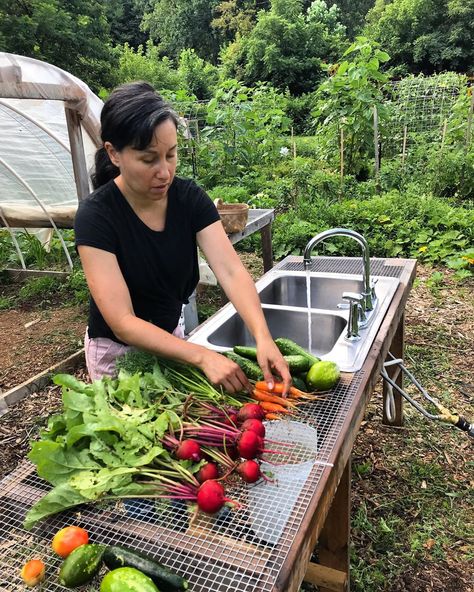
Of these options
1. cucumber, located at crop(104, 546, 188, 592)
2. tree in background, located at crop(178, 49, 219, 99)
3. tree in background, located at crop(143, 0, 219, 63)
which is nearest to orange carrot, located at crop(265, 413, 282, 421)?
cucumber, located at crop(104, 546, 188, 592)

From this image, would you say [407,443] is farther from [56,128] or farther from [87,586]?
[56,128]

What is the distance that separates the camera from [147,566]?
3.39 ft

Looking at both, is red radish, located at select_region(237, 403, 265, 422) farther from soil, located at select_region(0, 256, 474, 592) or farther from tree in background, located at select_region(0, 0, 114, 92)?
tree in background, located at select_region(0, 0, 114, 92)

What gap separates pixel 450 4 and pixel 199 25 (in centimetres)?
1809

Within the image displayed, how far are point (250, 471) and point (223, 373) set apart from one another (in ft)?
1.20

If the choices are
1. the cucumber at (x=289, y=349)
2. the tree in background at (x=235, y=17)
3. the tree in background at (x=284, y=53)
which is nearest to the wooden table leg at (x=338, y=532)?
the cucumber at (x=289, y=349)

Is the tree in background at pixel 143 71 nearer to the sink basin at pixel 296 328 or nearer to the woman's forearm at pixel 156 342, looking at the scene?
the sink basin at pixel 296 328

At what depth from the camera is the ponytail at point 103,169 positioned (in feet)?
6.56

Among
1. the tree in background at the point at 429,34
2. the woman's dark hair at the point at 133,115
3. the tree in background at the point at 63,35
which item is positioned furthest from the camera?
the tree in background at the point at 429,34

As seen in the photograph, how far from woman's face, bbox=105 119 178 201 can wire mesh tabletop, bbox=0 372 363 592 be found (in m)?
0.97

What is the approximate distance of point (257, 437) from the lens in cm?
132

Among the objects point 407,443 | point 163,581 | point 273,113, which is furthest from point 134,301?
point 273,113

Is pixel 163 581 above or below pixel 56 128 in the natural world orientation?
below

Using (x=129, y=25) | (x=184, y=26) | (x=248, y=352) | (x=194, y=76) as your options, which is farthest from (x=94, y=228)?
(x=129, y=25)
